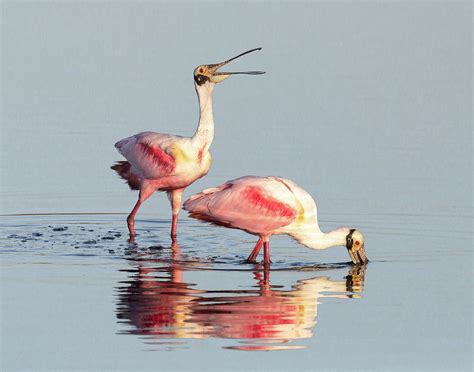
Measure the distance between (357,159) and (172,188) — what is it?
400 centimetres

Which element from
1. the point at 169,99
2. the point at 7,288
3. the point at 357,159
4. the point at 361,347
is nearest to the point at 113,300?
the point at 7,288

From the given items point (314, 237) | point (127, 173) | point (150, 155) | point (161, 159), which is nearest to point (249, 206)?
point (314, 237)

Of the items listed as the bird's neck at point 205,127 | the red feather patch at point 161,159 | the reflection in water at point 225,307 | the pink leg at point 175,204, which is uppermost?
the bird's neck at point 205,127

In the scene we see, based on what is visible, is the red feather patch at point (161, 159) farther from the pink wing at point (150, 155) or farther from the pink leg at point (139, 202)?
the pink leg at point (139, 202)

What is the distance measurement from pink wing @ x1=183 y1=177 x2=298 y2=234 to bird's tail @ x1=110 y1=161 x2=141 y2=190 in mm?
2875

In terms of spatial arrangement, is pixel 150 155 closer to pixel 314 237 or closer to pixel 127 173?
pixel 127 173

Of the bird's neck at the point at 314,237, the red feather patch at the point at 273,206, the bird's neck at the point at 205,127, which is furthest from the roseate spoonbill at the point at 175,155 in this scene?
the bird's neck at the point at 314,237

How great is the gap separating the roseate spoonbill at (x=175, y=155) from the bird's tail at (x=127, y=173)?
10.0 inches

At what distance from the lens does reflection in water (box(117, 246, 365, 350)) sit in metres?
13.0

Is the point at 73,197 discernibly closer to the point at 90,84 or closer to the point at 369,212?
the point at 369,212

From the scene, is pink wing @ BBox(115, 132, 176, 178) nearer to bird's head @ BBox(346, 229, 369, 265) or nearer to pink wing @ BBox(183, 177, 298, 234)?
pink wing @ BBox(183, 177, 298, 234)

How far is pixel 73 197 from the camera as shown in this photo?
1961 cm

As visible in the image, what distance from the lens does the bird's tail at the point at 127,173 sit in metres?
18.9

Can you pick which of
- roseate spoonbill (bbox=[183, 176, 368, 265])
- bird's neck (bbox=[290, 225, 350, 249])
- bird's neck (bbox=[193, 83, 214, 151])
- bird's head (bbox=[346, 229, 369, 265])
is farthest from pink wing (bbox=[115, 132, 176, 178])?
bird's head (bbox=[346, 229, 369, 265])
